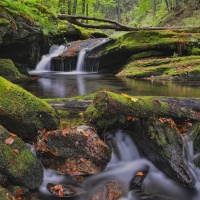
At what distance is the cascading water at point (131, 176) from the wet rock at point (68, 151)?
136mm

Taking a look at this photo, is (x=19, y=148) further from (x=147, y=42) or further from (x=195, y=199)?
(x=147, y=42)

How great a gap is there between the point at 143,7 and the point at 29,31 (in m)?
27.2

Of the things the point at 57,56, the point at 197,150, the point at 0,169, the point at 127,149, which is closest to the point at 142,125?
the point at 127,149

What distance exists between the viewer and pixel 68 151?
424 cm

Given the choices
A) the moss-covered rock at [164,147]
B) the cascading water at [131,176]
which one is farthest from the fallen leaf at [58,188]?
the moss-covered rock at [164,147]

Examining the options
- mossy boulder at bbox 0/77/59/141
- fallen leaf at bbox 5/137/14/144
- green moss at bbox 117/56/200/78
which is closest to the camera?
fallen leaf at bbox 5/137/14/144

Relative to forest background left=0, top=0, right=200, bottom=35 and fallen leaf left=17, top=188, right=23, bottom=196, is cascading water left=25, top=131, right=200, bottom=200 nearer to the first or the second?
fallen leaf left=17, top=188, right=23, bottom=196

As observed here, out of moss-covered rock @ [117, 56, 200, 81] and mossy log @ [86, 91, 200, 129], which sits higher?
moss-covered rock @ [117, 56, 200, 81]

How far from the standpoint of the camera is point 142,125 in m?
4.70

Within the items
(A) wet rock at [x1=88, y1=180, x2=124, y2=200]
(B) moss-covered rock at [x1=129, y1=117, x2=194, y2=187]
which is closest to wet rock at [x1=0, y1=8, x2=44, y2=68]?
(B) moss-covered rock at [x1=129, y1=117, x2=194, y2=187]

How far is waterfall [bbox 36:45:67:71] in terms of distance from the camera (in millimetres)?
16297

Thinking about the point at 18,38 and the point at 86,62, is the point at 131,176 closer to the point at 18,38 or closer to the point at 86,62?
the point at 18,38

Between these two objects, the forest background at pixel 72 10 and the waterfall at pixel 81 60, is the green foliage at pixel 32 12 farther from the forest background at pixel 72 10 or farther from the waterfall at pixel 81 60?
the waterfall at pixel 81 60

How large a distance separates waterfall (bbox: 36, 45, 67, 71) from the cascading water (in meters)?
12.2
